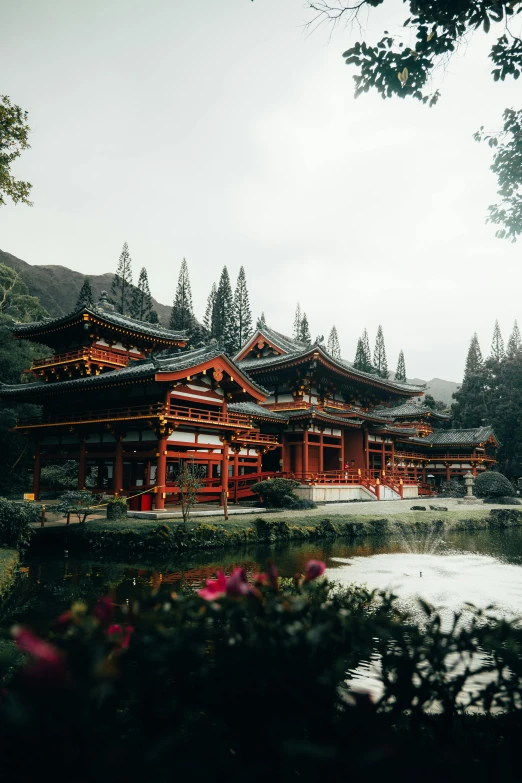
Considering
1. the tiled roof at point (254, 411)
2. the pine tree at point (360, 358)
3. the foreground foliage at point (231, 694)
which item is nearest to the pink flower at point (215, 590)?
the foreground foliage at point (231, 694)

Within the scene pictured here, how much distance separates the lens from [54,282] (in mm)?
106062

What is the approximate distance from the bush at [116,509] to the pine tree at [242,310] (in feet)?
179

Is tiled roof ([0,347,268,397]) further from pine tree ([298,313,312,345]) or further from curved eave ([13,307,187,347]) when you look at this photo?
pine tree ([298,313,312,345])

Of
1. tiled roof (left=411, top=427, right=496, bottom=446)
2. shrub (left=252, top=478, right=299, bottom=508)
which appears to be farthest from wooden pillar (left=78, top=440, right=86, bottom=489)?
tiled roof (left=411, top=427, right=496, bottom=446)

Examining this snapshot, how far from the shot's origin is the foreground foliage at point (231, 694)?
1926 mm

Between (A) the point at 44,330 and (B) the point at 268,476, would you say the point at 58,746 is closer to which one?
(B) the point at 268,476

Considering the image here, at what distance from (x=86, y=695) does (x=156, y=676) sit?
0.50 meters

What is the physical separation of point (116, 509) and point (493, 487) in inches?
1078

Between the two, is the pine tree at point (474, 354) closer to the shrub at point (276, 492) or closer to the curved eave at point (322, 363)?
the curved eave at point (322, 363)

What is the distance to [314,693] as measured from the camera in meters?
2.52

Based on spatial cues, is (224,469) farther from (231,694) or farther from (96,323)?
(231,694)

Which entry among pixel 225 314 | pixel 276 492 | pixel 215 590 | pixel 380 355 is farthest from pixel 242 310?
pixel 215 590

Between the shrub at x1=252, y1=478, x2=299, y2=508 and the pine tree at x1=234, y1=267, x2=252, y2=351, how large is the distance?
4720 centimetres

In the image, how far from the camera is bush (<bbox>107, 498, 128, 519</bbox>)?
18.4m
